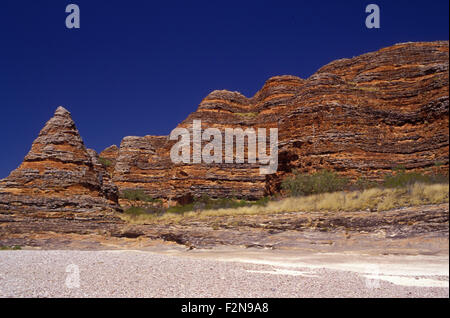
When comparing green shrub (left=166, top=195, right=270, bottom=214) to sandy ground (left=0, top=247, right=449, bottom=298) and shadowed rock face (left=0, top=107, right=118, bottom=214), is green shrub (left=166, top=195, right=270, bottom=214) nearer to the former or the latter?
shadowed rock face (left=0, top=107, right=118, bottom=214)

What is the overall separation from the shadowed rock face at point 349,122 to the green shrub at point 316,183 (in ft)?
3.62

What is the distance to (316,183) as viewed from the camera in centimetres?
1881

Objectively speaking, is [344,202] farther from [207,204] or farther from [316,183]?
[207,204]

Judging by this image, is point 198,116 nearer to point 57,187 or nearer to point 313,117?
point 313,117

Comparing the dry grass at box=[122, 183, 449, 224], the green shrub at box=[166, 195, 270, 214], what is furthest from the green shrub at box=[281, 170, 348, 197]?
the green shrub at box=[166, 195, 270, 214]

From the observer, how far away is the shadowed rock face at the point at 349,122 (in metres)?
19.2

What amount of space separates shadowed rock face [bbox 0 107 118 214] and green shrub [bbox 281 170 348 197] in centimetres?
1050

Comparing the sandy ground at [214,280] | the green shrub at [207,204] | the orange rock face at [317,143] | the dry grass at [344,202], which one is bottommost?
the green shrub at [207,204]

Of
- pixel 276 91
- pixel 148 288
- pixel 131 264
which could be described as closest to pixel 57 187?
pixel 131 264

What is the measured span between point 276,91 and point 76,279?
33.8 metres

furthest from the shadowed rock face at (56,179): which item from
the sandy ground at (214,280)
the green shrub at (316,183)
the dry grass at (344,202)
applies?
the green shrub at (316,183)

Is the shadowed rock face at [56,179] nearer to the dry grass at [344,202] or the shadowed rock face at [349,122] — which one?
the dry grass at [344,202]

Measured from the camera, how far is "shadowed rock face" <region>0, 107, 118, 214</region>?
721 inches
